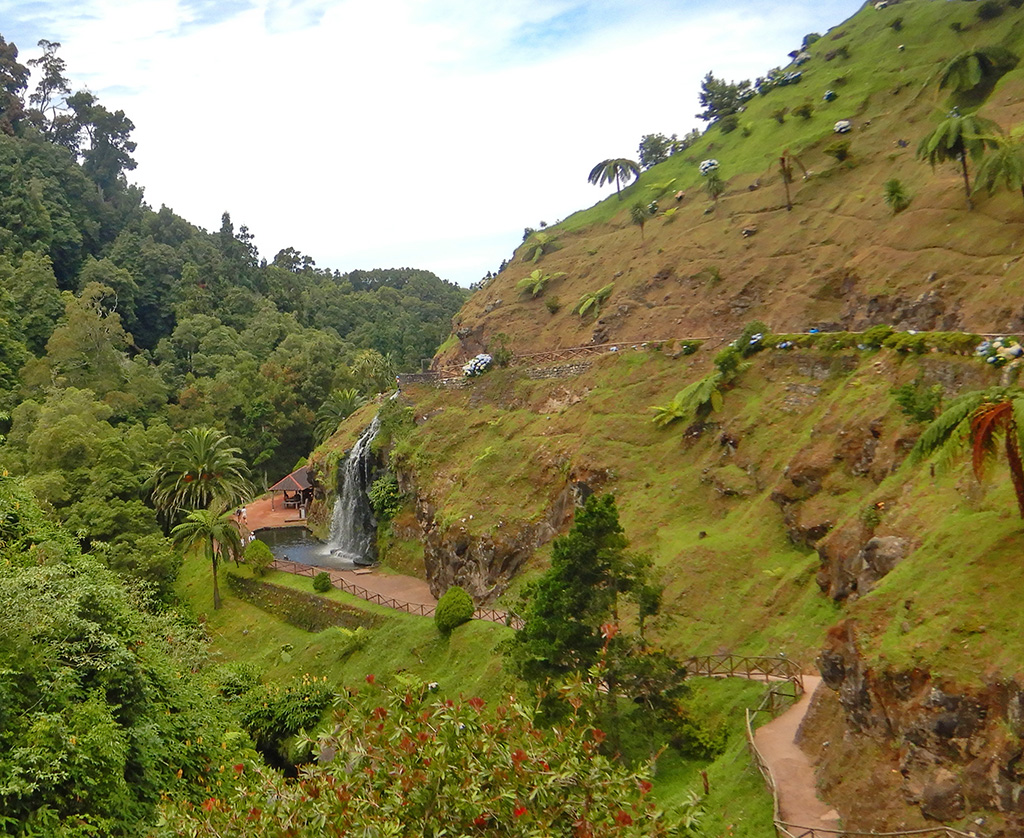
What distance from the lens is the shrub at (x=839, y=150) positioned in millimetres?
49781

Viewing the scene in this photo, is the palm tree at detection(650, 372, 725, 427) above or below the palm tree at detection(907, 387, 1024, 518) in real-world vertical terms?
above

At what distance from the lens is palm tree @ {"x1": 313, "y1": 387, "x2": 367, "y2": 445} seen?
69.7 meters

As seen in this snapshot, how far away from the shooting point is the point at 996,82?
4566cm

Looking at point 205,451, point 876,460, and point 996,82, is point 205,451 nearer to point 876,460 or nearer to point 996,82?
point 876,460

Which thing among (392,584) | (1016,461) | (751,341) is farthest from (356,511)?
(1016,461)

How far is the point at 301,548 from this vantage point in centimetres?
5097

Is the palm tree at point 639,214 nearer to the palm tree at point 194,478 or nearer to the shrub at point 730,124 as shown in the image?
the shrub at point 730,124

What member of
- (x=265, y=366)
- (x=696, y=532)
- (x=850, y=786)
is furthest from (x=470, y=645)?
(x=265, y=366)

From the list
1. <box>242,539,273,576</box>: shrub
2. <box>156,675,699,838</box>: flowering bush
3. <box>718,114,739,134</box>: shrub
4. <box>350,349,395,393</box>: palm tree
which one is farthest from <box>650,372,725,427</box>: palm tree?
<box>350,349,395,393</box>: palm tree

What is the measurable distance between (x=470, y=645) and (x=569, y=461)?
32.6 ft

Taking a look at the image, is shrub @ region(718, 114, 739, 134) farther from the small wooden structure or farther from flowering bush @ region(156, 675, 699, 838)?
flowering bush @ region(156, 675, 699, 838)

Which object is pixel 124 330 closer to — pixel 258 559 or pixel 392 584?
pixel 258 559

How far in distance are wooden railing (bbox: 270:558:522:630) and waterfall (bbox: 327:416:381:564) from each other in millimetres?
3169

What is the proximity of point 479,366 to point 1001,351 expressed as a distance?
2943 centimetres
